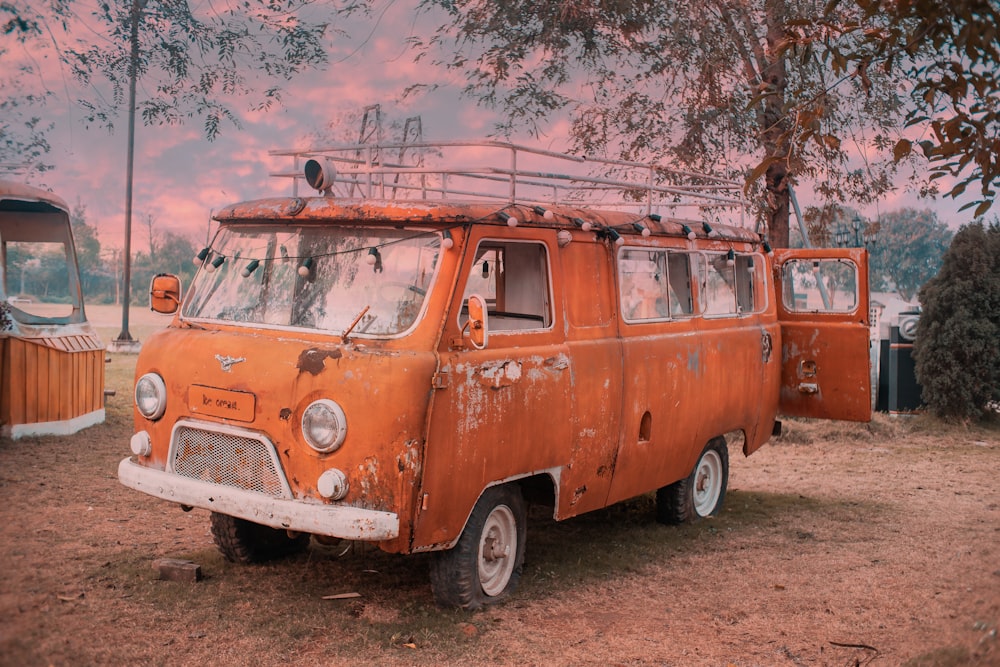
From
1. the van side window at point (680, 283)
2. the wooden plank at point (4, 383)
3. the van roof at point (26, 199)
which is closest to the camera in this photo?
the van side window at point (680, 283)

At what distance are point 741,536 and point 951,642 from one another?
2.98m

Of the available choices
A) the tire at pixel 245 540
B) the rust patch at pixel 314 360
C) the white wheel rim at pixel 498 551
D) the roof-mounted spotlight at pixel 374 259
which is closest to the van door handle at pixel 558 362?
the white wheel rim at pixel 498 551

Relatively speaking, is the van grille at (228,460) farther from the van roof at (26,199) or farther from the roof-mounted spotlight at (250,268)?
the van roof at (26,199)

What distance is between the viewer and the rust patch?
5355mm

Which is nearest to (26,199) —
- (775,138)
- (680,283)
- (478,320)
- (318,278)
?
(318,278)

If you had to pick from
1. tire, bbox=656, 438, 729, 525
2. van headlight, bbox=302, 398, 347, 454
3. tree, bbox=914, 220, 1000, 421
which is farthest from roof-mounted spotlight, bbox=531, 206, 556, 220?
tree, bbox=914, 220, 1000, 421

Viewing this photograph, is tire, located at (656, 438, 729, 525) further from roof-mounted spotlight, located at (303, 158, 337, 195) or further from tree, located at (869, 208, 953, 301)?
tree, located at (869, 208, 953, 301)

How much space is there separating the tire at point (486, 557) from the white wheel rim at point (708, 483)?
2.84 metres

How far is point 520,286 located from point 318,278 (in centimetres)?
133

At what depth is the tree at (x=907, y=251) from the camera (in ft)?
186

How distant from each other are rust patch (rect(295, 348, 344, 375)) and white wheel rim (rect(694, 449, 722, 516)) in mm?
4230

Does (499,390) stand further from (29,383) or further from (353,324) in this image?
(29,383)

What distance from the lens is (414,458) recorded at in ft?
17.1

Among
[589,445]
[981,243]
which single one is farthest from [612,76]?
[589,445]
